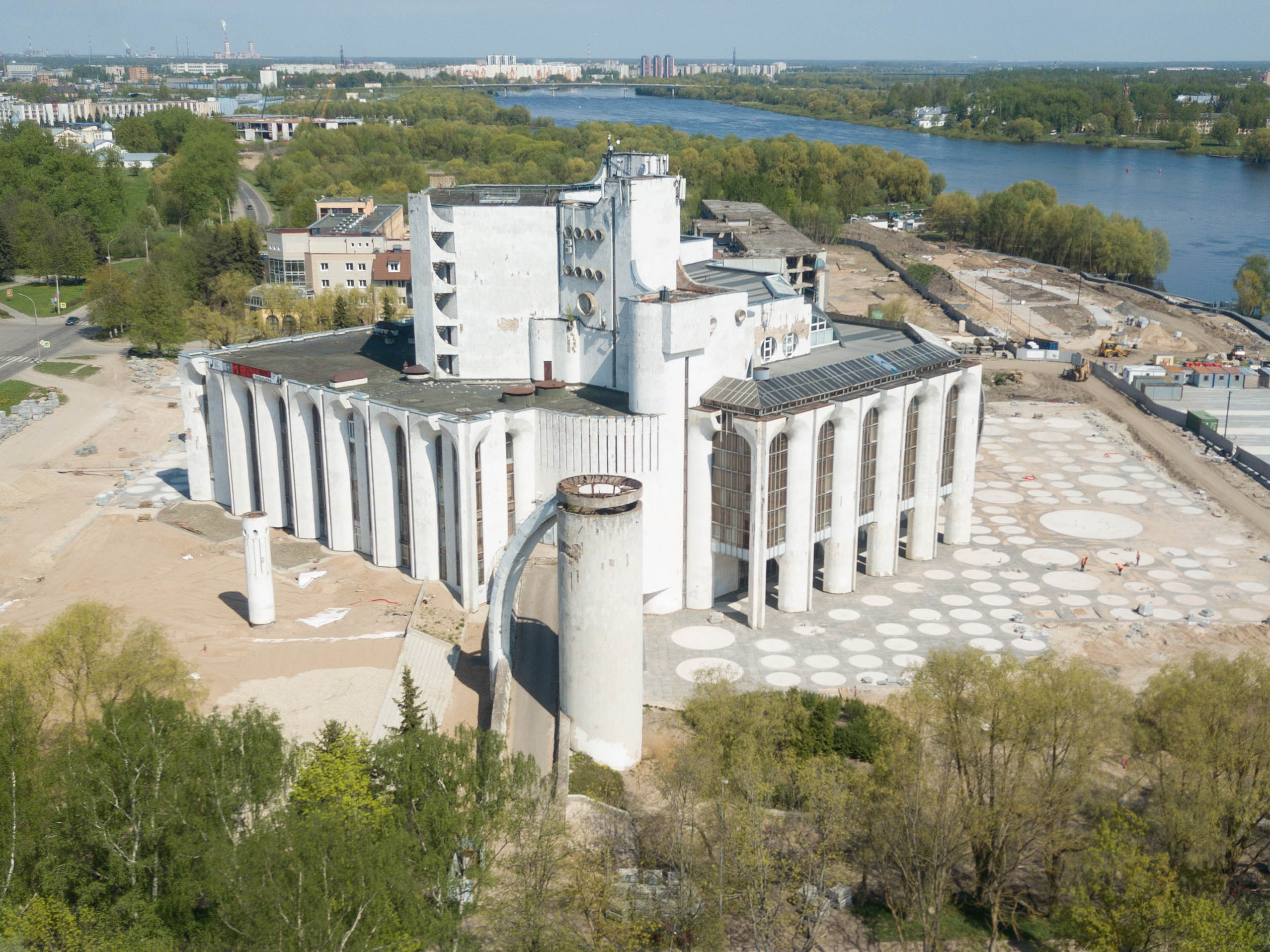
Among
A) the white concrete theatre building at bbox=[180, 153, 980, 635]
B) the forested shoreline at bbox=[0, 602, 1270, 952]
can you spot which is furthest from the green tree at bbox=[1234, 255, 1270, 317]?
the forested shoreline at bbox=[0, 602, 1270, 952]

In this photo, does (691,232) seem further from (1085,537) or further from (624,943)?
(624,943)

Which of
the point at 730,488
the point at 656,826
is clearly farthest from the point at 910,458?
the point at 656,826

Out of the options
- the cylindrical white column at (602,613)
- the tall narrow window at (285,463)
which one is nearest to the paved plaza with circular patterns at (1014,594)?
the cylindrical white column at (602,613)

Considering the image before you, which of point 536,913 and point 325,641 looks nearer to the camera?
point 536,913

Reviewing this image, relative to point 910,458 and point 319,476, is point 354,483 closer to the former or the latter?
point 319,476

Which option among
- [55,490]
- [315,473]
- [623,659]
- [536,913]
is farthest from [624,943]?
[55,490]

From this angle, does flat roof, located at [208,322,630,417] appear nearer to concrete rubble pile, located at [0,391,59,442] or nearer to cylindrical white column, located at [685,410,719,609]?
cylindrical white column, located at [685,410,719,609]

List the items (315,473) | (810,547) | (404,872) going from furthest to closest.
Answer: (315,473) < (810,547) < (404,872)
